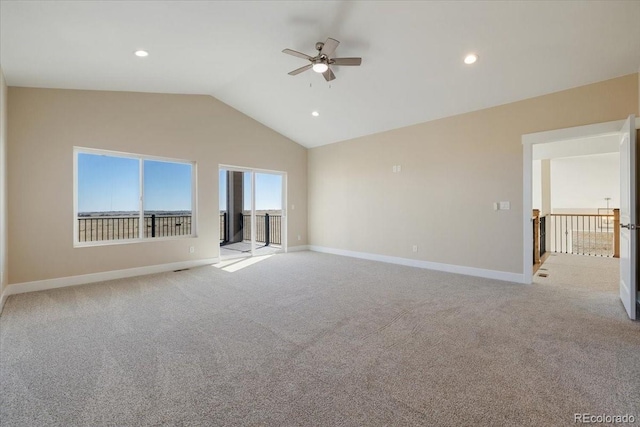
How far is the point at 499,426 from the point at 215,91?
239 inches

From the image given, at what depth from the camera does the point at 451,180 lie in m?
5.12

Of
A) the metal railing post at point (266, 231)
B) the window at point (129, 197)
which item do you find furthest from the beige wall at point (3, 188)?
the metal railing post at point (266, 231)

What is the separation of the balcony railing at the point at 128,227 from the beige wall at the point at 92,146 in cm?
29

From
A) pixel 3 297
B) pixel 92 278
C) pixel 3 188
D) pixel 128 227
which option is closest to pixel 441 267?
pixel 128 227

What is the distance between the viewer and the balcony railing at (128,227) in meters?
4.70

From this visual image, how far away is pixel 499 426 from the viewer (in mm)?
1523

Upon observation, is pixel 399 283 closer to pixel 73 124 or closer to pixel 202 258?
pixel 202 258

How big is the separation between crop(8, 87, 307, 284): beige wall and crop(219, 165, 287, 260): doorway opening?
0.51 metres

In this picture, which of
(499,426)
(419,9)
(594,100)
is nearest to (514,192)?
(594,100)

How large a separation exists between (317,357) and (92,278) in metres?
4.21

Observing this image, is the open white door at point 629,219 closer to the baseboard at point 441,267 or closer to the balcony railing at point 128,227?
the baseboard at point 441,267

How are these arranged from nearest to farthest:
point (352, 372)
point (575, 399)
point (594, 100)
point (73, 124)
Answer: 1. point (575, 399)
2. point (352, 372)
3. point (594, 100)
4. point (73, 124)

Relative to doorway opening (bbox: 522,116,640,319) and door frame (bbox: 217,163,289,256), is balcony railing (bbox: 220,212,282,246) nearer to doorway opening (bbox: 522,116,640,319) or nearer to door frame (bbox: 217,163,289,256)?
door frame (bbox: 217,163,289,256)

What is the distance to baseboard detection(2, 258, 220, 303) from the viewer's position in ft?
13.0
